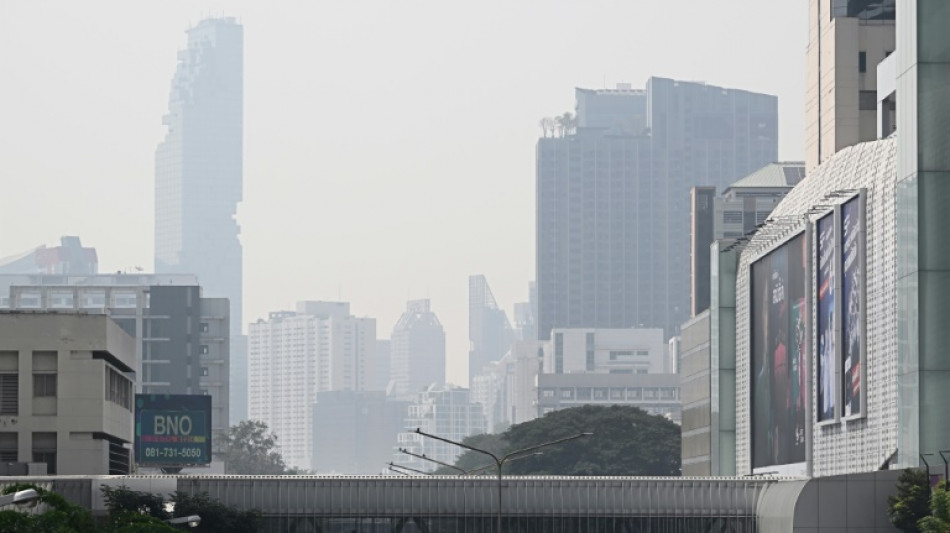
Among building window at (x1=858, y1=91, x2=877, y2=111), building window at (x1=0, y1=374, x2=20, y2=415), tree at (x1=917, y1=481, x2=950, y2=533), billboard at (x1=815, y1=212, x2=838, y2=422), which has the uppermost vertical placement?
building window at (x1=858, y1=91, x2=877, y2=111)

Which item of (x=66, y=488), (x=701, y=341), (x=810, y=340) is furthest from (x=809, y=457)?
(x=701, y=341)

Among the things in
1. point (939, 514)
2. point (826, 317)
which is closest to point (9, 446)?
point (826, 317)

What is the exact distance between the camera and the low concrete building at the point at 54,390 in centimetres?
10712

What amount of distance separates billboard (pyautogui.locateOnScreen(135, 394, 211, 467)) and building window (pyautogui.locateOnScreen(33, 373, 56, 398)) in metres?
44.9

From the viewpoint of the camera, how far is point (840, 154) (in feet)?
352

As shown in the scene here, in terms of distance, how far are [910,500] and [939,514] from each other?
→ 7.73 m

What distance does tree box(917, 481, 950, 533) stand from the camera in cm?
6844

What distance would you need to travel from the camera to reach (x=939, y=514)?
69.5m

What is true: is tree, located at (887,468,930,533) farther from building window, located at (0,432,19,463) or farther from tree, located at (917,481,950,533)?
building window, located at (0,432,19,463)

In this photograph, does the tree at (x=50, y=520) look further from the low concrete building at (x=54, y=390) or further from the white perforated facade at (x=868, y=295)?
the low concrete building at (x=54, y=390)

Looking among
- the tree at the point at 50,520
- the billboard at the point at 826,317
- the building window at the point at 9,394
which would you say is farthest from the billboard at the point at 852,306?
the building window at the point at 9,394

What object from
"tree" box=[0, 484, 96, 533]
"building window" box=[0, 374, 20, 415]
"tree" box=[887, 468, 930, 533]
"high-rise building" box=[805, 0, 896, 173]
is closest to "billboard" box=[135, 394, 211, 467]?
"building window" box=[0, 374, 20, 415]

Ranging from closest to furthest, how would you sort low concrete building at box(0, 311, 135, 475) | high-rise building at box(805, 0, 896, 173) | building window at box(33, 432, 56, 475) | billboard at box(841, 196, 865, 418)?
billboard at box(841, 196, 865, 418) → low concrete building at box(0, 311, 135, 475) → building window at box(33, 432, 56, 475) → high-rise building at box(805, 0, 896, 173)

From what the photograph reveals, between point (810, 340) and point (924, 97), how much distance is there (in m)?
21.9
